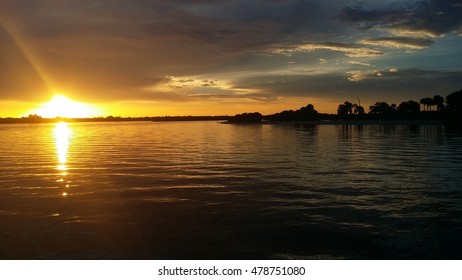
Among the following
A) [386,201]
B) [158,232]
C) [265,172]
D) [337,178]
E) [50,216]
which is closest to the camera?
[158,232]

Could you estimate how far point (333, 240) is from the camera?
16641mm

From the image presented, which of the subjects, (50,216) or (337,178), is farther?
(337,178)

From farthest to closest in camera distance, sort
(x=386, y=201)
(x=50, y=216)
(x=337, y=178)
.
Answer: (x=337, y=178) < (x=386, y=201) < (x=50, y=216)

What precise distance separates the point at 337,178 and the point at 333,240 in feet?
54.7

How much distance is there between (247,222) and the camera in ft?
63.9

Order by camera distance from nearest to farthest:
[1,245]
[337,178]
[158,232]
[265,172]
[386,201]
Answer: [1,245] < [158,232] < [386,201] < [337,178] < [265,172]

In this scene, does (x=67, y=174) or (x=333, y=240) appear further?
(x=67, y=174)

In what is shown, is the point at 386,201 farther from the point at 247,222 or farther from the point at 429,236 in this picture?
the point at 247,222
